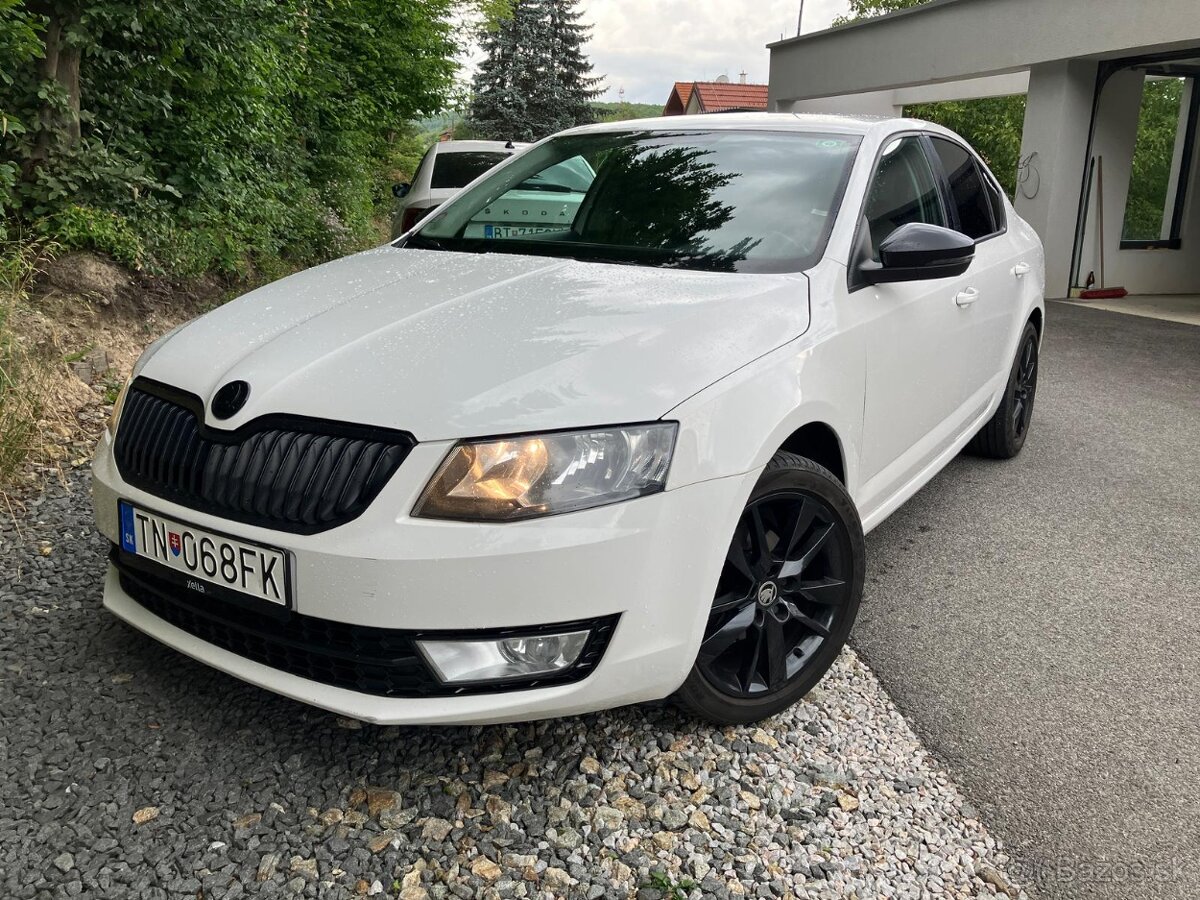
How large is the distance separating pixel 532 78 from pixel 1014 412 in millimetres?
44281

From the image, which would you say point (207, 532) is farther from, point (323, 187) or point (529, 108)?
point (529, 108)

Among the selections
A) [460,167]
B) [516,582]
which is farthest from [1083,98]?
[516,582]

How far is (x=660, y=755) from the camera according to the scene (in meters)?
2.42

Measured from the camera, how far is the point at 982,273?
3928mm

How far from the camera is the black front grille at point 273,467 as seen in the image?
78.2 inches

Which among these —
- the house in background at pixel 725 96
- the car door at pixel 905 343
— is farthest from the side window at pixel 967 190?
the house in background at pixel 725 96

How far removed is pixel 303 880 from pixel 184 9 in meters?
5.67

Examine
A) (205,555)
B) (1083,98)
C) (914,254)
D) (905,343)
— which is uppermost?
(1083,98)

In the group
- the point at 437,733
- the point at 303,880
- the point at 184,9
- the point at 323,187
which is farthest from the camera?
the point at 323,187

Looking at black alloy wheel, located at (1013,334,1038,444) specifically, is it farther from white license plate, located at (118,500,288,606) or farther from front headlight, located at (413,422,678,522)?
white license plate, located at (118,500,288,606)

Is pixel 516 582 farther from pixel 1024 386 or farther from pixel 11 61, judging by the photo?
pixel 11 61

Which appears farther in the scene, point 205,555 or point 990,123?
point 990,123

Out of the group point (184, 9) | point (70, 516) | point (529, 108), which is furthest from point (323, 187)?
point (529, 108)

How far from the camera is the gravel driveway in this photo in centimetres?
201
